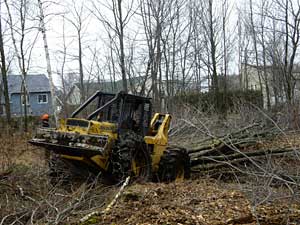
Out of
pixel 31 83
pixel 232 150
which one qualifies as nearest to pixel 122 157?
pixel 232 150

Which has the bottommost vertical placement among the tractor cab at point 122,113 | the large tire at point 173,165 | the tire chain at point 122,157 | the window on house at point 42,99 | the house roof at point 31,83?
the large tire at point 173,165

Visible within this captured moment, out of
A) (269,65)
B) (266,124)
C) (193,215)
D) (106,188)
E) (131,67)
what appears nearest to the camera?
(193,215)

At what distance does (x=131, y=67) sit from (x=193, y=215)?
711 inches

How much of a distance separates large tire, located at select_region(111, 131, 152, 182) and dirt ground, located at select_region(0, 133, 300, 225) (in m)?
0.57

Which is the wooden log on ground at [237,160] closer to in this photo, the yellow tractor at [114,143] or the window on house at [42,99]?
the yellow tractor at [114,143]

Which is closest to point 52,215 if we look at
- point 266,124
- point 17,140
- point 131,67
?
point 266,124

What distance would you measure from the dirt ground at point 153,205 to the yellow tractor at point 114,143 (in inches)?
27.3

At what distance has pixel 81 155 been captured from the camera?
7844mm

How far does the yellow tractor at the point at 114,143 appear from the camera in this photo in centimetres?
775

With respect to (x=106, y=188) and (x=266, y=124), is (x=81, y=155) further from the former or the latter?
(x=266, y=124)

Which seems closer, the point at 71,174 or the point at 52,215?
the point at 52,215

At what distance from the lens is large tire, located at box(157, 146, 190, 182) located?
381 inches

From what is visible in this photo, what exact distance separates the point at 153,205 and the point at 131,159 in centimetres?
236

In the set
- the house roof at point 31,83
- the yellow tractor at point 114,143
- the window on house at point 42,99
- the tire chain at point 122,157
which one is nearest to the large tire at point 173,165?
the yellow tractor at point 114,143
